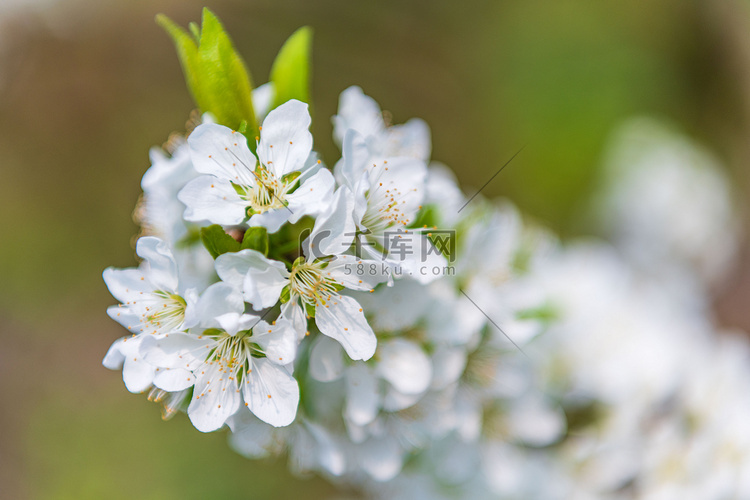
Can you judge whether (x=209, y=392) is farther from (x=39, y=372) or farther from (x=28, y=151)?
(x=28, y=151)

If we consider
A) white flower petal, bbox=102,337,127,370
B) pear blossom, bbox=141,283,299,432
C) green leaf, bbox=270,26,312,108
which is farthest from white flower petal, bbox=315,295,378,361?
green leaf, bbox=270,26,312,108

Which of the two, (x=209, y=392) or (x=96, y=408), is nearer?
(x=209, y=392)

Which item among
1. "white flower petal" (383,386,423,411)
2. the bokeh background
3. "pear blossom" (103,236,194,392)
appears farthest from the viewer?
the bokeh background

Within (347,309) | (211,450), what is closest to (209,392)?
(347,309)

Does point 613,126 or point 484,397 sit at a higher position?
point 613,126

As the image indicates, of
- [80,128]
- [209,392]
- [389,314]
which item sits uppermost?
[389,314]

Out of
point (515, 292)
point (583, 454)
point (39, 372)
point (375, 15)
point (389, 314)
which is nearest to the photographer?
point (389, 314)

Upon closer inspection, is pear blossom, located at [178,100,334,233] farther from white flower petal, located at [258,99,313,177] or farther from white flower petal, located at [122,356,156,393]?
white flower petal, located at [122,356,156,393]
